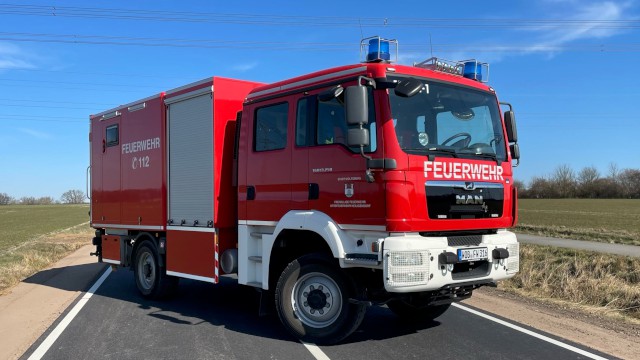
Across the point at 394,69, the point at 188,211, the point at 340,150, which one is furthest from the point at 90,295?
the point at 394,69

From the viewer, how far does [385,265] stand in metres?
5.25

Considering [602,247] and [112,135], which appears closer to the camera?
[112,135]

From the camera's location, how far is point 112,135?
10188 mm

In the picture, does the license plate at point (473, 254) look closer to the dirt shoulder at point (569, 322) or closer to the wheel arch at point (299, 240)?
the wheel arch at point (299, 240)

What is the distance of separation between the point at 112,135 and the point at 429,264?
7.23 metres

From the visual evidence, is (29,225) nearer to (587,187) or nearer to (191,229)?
(191,229)

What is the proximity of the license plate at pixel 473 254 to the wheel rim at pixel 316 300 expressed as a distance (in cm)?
139

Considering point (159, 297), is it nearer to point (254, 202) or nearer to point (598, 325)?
point (254, 202)

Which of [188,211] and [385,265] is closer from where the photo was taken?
[385,265]

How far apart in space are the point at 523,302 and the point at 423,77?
191 inches

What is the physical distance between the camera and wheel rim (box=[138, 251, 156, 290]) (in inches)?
353

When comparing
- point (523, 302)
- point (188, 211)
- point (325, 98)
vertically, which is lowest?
point (523, 302)

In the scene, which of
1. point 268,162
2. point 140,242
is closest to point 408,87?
point 268,162

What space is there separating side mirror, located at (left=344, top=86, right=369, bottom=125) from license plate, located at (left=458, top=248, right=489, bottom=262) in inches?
70.0
